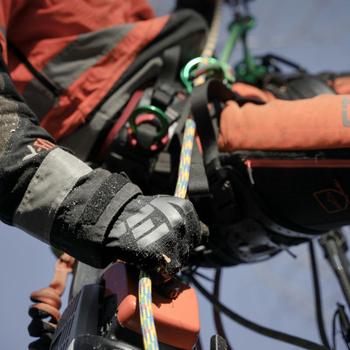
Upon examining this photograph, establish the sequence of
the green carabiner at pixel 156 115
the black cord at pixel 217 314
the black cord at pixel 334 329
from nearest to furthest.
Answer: the green carabiner at pixel 156 115 → the black cord at pixel 334 329 → the black cord at pixel 217 314

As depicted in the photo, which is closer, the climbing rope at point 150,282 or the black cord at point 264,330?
the climbing rope at point 150,282

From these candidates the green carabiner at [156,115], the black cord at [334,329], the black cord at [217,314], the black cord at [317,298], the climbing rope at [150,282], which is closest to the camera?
the climbing rope at [150,282]

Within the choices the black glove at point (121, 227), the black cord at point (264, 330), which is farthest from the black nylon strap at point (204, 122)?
the black cord at point (264, 330)

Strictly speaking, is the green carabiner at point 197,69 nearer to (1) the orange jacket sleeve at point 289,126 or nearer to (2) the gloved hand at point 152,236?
(1) the orange jacket sleeve at point 289,126

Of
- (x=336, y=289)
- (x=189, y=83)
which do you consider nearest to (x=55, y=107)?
(x=189, y=83)

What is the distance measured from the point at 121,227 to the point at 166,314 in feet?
0.48

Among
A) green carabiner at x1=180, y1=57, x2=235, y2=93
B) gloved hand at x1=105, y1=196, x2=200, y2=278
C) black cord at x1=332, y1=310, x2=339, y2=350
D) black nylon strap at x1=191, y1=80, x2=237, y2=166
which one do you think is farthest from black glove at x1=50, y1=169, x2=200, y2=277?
black cord at x1=332, y1=310, x2=339, y2=350

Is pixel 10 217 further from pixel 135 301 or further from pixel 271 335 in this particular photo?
pixel 271 335

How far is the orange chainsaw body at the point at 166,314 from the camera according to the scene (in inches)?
28.1

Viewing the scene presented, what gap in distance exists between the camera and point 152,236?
2.28 feet

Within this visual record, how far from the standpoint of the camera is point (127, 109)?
1136 mm

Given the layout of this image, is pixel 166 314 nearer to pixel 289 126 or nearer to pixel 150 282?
pixel 150 282

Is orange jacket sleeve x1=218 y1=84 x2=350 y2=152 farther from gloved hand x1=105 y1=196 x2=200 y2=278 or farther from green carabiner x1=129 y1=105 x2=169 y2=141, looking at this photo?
gloved hand x1=105 y1=196 x2=200 y2=278

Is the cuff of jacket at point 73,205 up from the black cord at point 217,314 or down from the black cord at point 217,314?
up
